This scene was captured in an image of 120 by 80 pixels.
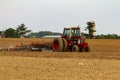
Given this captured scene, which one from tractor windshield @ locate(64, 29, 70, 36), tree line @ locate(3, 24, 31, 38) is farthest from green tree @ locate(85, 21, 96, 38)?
tractor windshield @ locate(64, 29, 70, 36)

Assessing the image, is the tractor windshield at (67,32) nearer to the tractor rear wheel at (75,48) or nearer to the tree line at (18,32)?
the tractor rear wheel at (75,48)

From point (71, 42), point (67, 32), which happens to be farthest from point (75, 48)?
point (67, 32)

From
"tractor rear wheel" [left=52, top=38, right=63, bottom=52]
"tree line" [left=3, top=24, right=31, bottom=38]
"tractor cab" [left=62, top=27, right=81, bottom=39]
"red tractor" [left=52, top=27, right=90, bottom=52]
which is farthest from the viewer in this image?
"tree line" [left=3, top=24, right=31, bottom=38]

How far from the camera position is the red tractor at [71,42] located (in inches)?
1150

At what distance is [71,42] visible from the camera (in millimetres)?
29609

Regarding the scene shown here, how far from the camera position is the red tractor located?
29.2 m

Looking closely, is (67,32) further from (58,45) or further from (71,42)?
(58,45)

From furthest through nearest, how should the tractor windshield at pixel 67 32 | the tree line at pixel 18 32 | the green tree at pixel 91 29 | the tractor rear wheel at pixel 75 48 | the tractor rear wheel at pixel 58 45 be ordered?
the tree line at pixel 18 32 < the green tree at pixel 91 29 < the tractor windshield at pixel 67 32 < the tractor rear wheel at pixel 58 45 < the tractor rear wheel at pixel 75 48

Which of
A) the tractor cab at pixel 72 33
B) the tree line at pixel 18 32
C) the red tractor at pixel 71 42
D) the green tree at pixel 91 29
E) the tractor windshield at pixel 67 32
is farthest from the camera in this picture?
the tree line at pixel 18 32

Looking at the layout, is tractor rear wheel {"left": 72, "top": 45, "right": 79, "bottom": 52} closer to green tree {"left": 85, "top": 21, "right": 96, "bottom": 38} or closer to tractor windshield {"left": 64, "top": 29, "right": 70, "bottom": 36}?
tractor windshield {"left": 64, "top": 29, "right": 70, "bottom": 36}

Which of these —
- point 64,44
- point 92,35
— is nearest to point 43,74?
point 64,44

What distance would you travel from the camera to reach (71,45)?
29688mm

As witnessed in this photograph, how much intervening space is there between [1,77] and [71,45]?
1795 centimetres

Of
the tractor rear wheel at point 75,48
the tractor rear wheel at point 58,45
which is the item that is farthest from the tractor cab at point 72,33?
the tractor rear wheel at point 75,48
